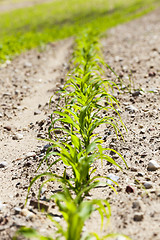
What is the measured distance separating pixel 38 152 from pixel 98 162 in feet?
2.42

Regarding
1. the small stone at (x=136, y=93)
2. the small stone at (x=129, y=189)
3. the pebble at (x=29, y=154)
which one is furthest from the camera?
the small stone at (x=136, y=93)

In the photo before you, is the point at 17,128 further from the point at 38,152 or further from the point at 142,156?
the point at 142,156

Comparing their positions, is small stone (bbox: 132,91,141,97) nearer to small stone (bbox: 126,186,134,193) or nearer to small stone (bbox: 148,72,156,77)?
small stone (bbox: 148,72,156,77)

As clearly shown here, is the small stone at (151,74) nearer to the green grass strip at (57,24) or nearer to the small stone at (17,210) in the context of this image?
the small stone at (17,210)

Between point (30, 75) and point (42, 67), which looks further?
point (42, 67)

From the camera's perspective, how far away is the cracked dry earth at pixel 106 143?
235 cm

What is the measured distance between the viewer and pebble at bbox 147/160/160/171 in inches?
115

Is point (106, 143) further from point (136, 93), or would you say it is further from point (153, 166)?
point (136, 93)

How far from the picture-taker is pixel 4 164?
3.45 meters

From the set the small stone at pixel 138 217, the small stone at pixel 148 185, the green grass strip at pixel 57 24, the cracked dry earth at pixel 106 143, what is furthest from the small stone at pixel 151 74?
the green grass strip at pixel 57 24

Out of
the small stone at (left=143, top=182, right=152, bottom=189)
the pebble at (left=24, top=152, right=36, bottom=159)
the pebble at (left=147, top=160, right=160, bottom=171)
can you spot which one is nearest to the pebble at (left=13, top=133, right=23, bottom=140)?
the pebble at (left=24, top=152, right=36, bottom=159)

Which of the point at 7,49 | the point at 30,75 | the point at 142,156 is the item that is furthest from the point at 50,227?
the point at 7,49

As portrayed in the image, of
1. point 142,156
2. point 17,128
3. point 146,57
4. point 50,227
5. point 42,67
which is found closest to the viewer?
point 50,227

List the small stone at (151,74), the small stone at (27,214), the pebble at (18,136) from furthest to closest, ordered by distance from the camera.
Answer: the small stone at (151,74) < the pebble at (18,136) < the small stone at (27,214)
